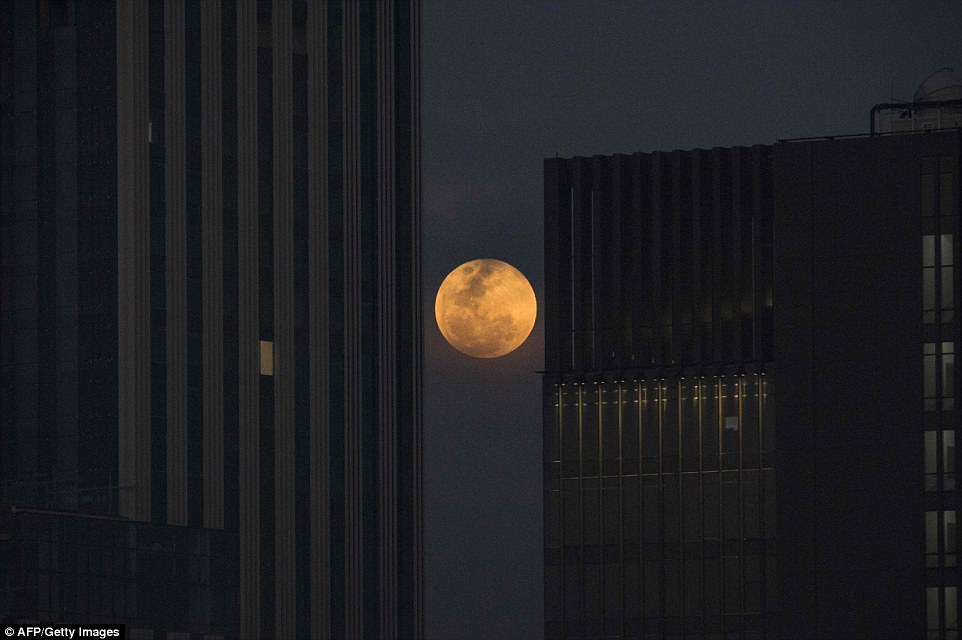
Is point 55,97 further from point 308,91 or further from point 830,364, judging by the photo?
point 830,364

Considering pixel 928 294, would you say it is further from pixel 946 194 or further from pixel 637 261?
pixel 637 261

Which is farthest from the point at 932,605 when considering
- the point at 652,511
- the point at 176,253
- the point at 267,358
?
the point at 176,253

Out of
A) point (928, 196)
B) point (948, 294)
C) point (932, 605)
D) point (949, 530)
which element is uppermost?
point (928, 196)

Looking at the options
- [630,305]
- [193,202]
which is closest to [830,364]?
[630,305]

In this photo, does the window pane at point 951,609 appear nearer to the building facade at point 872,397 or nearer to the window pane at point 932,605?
the building facade at point 872,397

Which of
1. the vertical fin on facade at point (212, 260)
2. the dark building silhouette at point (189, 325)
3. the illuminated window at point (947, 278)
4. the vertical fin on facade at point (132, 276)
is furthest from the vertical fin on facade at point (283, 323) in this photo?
the illuminated window at point (947, 278)

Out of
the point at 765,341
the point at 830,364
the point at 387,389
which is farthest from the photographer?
the point at 387,389
